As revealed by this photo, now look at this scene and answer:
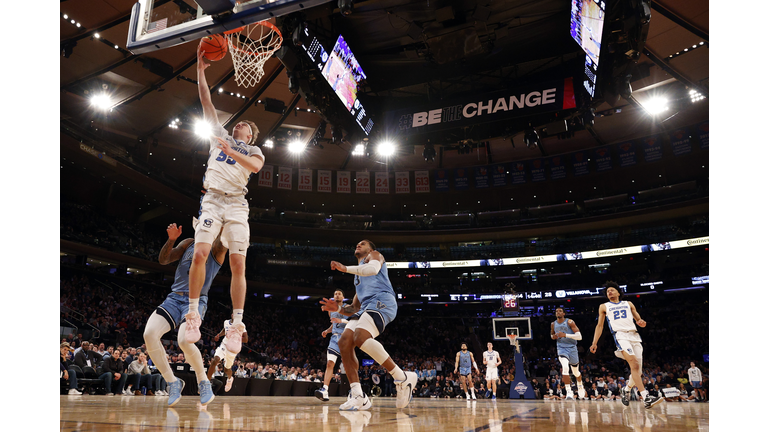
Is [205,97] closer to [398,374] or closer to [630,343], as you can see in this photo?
[398,374]

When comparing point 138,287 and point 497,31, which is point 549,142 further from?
point 138,287

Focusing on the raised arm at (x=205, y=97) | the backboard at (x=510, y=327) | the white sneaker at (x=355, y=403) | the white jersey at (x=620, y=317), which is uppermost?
the raised arm at (x=205, y=97)

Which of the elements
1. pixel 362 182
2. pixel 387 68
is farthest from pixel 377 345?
pixel 362 182

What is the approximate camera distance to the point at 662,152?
2489 cm

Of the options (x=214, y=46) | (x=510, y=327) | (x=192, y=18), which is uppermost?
(x=192, y=18)

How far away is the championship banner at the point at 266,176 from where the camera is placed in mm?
26578

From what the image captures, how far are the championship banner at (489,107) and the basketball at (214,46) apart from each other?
20.8 feet

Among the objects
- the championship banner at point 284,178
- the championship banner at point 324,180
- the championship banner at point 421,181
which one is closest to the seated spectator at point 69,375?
the championship banner at point 284,178

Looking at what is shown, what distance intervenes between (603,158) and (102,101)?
78.2ft

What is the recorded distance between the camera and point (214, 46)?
528 centimetres

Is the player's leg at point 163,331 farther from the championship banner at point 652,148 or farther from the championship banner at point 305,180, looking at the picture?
the championship banner at point 652,148

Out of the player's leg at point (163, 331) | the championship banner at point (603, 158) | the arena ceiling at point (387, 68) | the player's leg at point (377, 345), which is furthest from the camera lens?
the championship banner at point (603, 158)

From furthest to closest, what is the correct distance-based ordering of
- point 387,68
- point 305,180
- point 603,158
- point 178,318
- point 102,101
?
point 305,180 < point 603,158 < point 102,101 < point 387,68 < point 178,318

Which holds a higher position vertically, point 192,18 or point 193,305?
point 192,18
